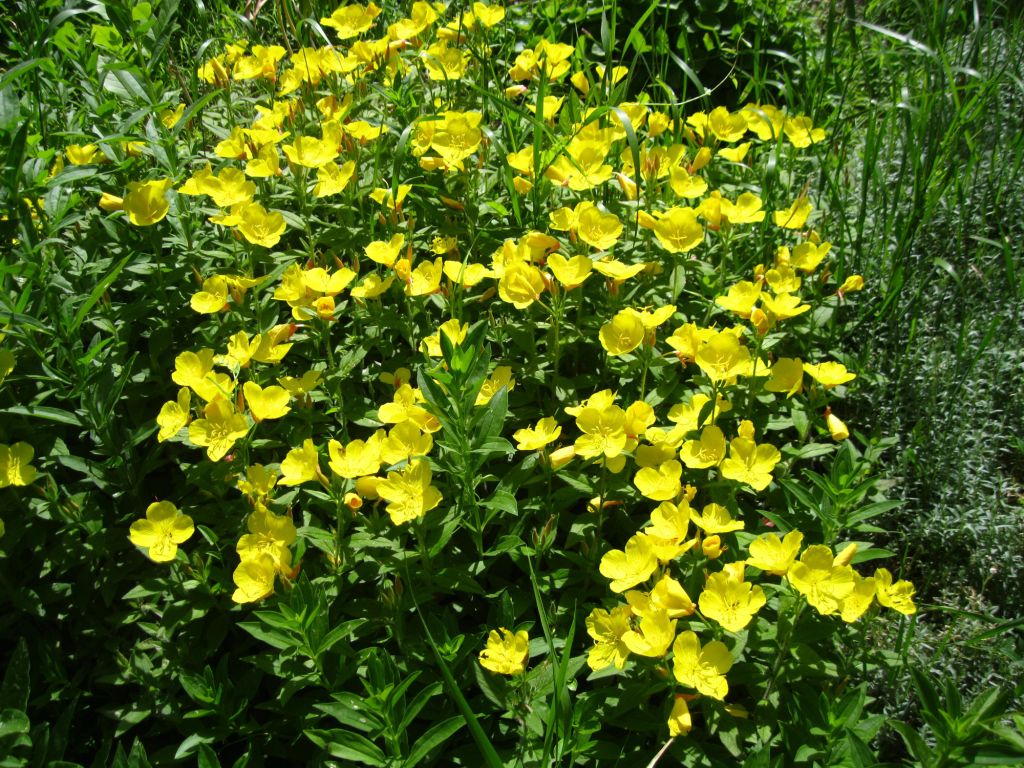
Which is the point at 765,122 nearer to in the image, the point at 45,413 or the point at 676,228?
the point at 676,228

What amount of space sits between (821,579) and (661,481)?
450mm

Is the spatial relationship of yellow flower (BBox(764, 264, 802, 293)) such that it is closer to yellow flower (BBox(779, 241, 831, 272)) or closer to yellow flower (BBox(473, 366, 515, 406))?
yellow flower (BBox(779, 241, 831, 272))

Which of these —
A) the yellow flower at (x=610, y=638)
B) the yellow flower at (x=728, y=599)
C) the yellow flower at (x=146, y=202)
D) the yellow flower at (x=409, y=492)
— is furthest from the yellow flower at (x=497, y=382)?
the yellow flower at (x=146, y=202)

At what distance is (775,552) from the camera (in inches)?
81.7

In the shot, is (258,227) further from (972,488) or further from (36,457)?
(972,488)

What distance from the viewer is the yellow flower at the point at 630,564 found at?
6.66 ft

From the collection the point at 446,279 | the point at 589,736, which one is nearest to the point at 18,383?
the point at 446,279

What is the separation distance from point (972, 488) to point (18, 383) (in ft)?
10.1

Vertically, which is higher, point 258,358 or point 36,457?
point 258,358

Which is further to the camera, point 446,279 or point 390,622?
point 446,279

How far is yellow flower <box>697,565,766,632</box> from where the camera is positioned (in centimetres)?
199

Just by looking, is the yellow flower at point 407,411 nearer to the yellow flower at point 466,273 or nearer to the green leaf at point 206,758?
the yellow flower at point 466,273

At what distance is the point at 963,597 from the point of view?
→ 8.61ft

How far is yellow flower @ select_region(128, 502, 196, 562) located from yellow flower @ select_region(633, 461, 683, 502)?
1214 mm
